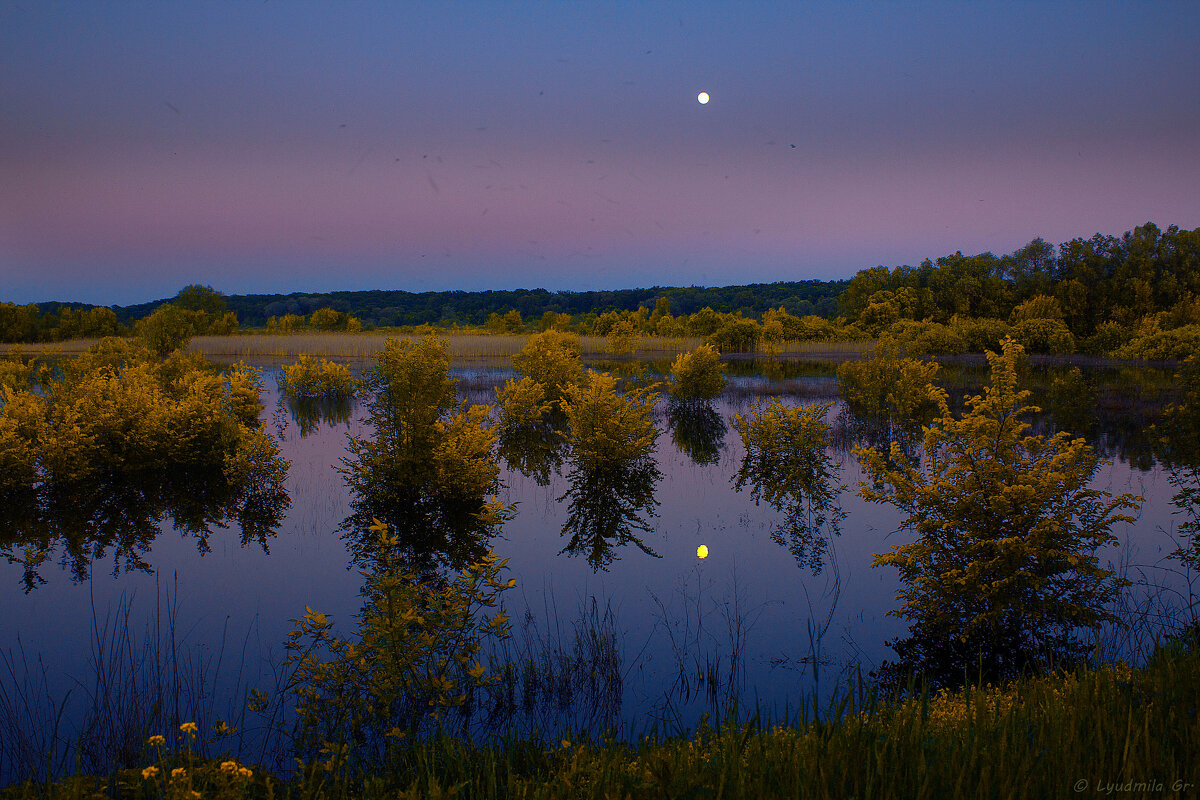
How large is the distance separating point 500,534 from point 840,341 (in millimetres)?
52239

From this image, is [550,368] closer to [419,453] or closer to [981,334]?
[419,453]

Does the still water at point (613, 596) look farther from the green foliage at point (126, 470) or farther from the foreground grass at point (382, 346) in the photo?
the foreground grass at point (382, 346)

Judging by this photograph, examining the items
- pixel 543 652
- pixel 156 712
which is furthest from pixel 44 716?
pixel 543 652

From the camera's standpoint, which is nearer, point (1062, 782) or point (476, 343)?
point (1062, 782)

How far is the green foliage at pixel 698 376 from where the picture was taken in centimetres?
2716

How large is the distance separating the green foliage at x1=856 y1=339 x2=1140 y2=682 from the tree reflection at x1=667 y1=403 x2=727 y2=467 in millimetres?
9492

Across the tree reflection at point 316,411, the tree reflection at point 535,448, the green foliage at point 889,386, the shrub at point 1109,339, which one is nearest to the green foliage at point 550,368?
the tree reflection at point 535,448

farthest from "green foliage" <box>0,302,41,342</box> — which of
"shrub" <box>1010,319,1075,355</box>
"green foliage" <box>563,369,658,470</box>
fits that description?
"shrub" <box>1010,319,1075,355</box>

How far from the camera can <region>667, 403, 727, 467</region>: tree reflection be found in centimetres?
1844

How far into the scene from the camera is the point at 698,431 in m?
21.9

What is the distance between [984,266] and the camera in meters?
67.3

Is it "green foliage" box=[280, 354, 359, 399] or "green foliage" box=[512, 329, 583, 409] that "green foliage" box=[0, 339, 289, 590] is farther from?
Answer: "green foliage" box=[280, 354, 359, 399]

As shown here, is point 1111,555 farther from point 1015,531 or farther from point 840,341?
point 840,341

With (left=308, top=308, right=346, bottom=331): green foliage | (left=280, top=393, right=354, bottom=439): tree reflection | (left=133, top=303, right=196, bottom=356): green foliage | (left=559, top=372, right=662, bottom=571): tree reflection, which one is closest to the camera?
(left=559, top=372, right=662, bottom=571): tree reflection
